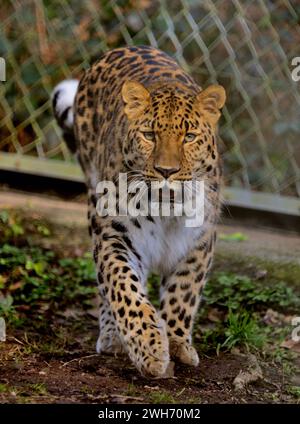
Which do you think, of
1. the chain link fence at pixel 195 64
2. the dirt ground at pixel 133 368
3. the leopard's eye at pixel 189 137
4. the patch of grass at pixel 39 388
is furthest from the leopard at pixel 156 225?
the chain link fence at pixel 195 64

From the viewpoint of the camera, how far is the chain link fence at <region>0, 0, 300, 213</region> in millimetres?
8766

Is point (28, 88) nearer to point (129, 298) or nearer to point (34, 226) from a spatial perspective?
point (34, 226)

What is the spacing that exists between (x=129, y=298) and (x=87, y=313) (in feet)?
4.57

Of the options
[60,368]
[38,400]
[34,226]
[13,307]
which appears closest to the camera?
[38,400]

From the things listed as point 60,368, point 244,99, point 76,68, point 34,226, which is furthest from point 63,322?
point 76,68

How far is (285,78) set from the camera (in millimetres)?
8711

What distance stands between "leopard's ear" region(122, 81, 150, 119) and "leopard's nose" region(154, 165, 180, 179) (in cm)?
49

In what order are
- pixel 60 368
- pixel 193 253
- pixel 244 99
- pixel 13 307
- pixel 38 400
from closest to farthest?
pixel 38 400 → pixel 60 368 → pixel 193 253 → pixel 13 307 → pixel 244 99

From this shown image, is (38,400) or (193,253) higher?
(193,253)

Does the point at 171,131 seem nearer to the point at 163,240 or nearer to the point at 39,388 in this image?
the point at 163,240

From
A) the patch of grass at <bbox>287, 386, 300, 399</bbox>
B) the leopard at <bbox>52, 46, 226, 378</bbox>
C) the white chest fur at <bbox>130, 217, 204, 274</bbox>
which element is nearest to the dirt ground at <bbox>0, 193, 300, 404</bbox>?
the patch of grass at <bbox>287, 386, 300, 399</bbox>

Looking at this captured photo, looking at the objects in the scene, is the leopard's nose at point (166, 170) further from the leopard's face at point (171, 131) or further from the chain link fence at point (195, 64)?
the chain link fence at point (195, 64)

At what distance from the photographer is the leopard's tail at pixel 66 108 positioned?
760cm

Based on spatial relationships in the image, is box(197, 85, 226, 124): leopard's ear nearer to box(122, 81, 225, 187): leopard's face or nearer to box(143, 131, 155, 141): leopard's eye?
box(122, 81, 225, 187): leopard's face
